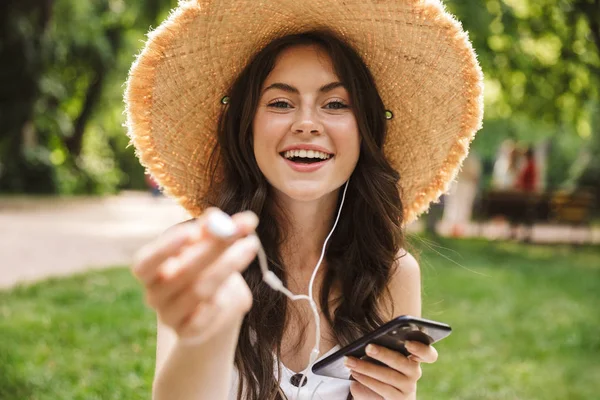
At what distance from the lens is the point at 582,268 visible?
909 centimetres

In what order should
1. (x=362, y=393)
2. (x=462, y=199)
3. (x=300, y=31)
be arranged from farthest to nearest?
(x=462, y=199), (x=300, y=31), (x=362, y=393)

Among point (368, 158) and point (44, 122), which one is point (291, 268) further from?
point (44, 122)

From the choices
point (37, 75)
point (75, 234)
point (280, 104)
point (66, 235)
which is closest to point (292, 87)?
point (280, 104)

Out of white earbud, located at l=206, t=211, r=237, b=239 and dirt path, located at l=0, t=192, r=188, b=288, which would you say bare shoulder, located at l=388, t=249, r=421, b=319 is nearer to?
white earbud, located at l=206, t=211, r=237, b=239

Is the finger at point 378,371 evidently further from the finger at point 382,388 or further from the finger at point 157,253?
the finger at point 157,253

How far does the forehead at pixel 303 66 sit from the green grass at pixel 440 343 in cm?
88

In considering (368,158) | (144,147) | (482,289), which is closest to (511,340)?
(482,289)

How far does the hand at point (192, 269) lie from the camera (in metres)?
1.02

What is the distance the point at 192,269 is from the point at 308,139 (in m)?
1.00

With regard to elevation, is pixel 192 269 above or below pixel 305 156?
below

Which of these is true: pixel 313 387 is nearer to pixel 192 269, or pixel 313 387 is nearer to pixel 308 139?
pixel 308 139

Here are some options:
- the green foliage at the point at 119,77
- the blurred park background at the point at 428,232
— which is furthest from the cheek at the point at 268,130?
the green foliage at the point at 119,77

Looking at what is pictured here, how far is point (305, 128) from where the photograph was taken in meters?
1.95

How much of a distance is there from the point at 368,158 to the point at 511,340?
147 inches
